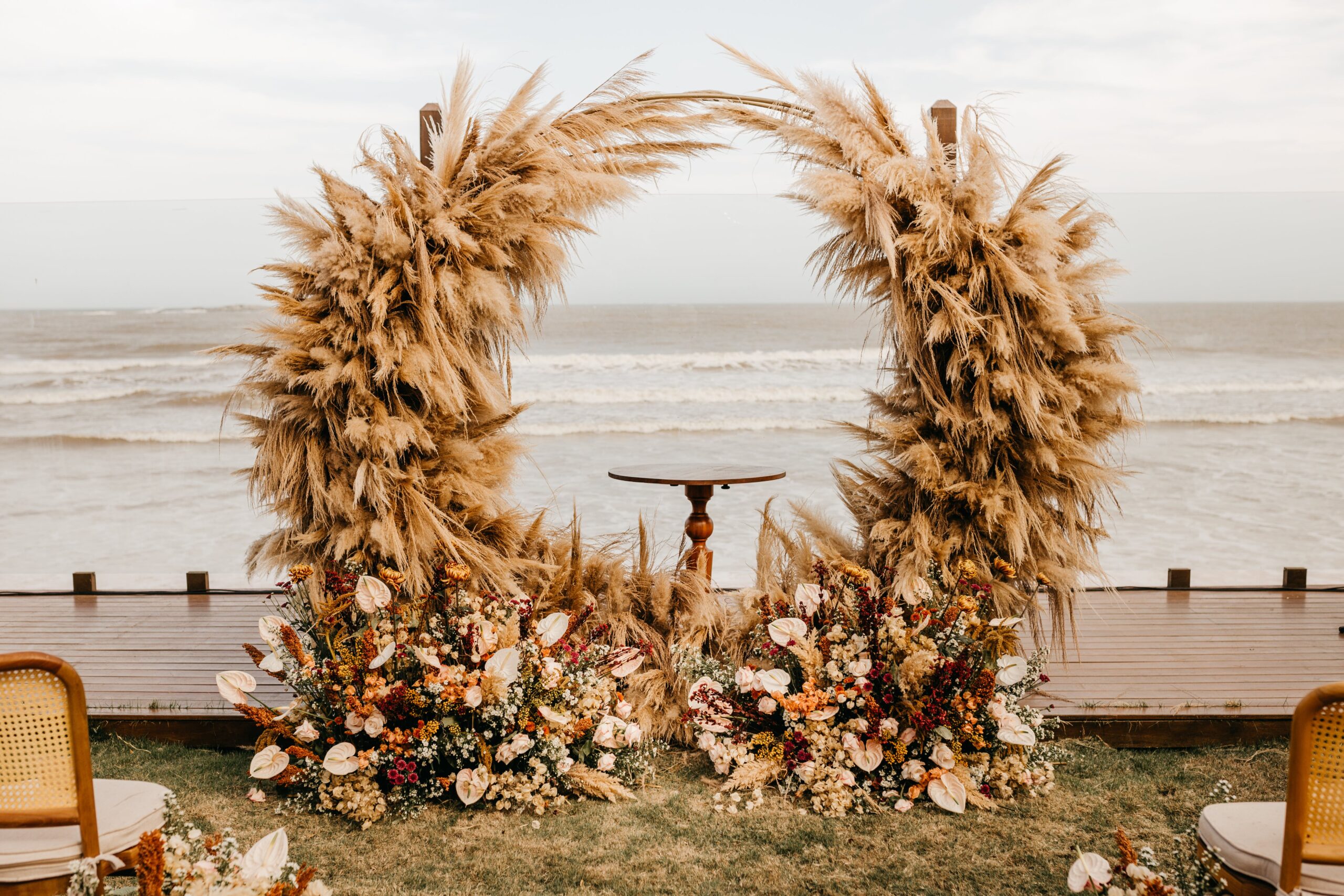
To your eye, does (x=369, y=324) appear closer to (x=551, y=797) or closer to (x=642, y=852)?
(x=551, y=797)

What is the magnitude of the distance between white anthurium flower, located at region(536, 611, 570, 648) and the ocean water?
606 millimetres

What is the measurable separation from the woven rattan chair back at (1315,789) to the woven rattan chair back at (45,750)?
232 cm

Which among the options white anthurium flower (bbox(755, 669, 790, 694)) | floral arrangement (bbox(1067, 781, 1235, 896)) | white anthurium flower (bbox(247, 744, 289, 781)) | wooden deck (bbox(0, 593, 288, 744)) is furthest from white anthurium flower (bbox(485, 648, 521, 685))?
floral arrangement (bbox(1067, 781, 1235, 896))

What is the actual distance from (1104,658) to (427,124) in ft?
12.3

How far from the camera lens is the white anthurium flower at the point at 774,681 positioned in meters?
3.20

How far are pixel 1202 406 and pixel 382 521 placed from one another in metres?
15.2

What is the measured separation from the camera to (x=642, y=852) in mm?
2811

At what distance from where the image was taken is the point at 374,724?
3002 mm

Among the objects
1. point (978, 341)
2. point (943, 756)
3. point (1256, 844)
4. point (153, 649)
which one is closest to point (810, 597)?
point (943, 756)

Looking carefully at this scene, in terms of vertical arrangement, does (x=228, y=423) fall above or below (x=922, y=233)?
below

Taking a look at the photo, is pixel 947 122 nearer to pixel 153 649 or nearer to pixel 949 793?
pixel 949 793

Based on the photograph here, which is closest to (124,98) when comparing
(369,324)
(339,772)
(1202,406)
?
(369,324)

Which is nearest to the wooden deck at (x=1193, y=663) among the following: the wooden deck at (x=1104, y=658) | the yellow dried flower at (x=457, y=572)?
the wooden deck at (x=1104, y=658)

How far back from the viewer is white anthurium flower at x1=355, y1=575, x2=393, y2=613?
308 cm
